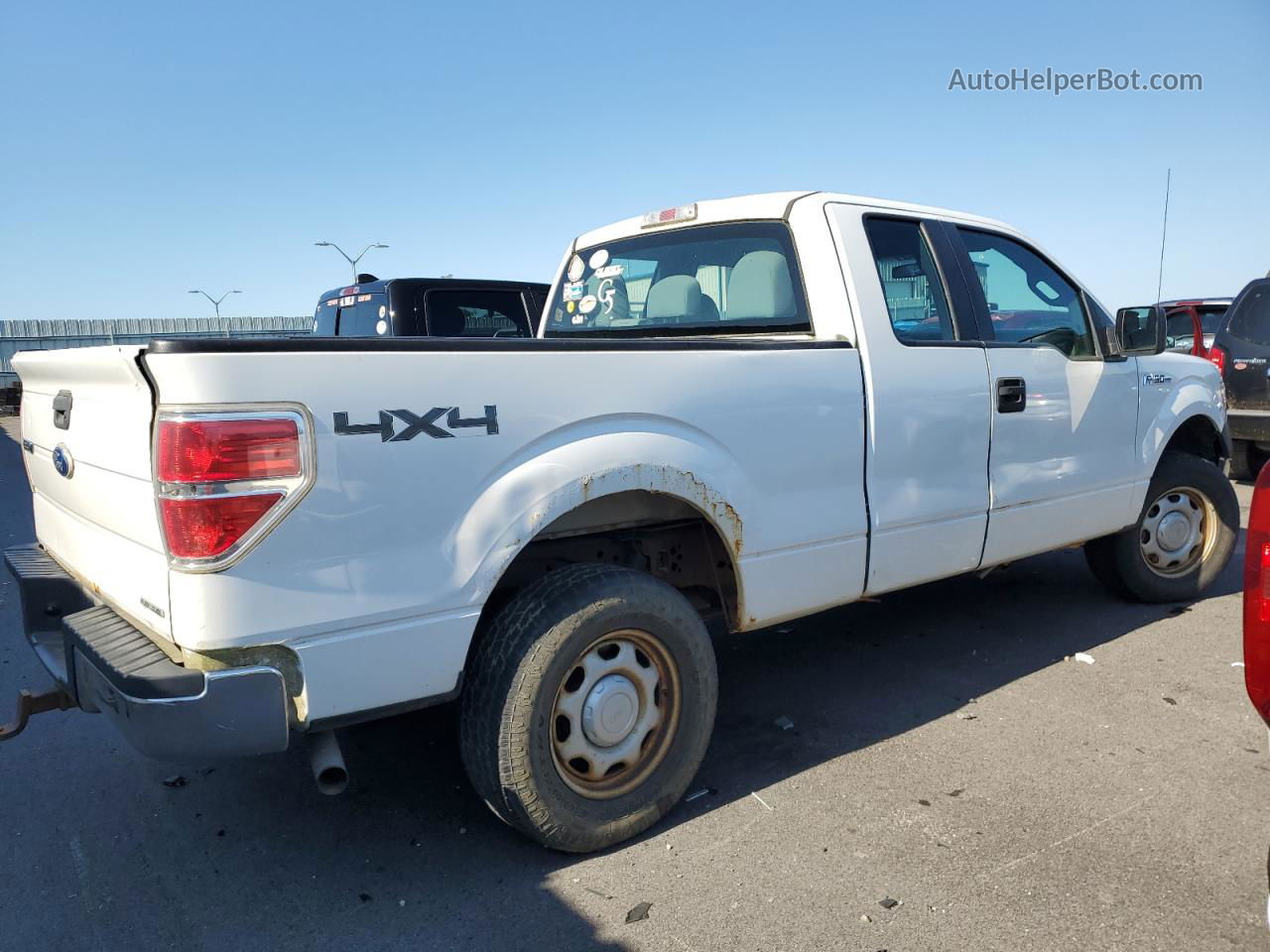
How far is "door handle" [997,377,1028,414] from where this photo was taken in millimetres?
3992

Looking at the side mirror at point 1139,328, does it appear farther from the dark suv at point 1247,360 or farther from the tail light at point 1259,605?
the dark suv at point 1247,360

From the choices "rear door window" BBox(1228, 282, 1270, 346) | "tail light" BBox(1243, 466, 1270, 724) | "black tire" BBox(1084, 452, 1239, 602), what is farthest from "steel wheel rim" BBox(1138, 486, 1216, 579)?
"rear door window" BBox(1228, 282, 1270, 346)

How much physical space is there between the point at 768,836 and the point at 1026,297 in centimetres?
285

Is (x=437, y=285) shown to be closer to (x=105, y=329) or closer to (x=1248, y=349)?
(x=1248, y=349)

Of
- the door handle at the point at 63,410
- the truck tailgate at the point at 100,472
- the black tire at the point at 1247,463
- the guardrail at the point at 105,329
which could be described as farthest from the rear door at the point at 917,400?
the guardrail at the point at 105,329

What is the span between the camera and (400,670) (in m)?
2.52

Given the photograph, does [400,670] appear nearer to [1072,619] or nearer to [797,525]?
[797,525]

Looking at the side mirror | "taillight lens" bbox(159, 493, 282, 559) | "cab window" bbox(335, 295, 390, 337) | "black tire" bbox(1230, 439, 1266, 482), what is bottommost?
"black tire" bbox(1230, 439, 1266, 482)

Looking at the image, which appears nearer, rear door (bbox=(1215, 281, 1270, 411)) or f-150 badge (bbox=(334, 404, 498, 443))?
f-150 badge (bbox=(334, 404, 498, 443))

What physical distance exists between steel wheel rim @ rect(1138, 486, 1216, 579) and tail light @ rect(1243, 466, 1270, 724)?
11.1 ft

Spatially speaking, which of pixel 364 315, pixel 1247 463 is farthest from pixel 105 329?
pixel 1247 463

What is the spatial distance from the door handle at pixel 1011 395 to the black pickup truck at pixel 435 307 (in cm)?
572

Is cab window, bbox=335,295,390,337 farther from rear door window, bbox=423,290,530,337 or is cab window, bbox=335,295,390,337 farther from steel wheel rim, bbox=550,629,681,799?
steel wheel rim, bbox=550,629,681,799

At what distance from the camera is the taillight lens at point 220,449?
2.19 meters
